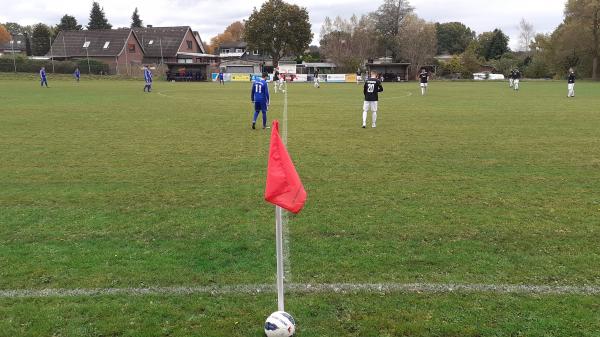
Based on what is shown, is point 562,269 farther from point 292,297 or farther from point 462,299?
point 292,297

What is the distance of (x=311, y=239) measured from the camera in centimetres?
588

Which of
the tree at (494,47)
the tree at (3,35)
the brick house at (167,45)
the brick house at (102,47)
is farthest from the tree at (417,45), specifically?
the tree at (3,35)

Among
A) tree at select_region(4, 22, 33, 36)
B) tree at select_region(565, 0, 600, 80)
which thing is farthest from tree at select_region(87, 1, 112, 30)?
tree at select_region(565, 0, 600, 80)

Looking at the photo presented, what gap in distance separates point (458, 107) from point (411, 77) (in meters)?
52.2

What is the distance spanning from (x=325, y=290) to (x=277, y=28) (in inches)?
3104

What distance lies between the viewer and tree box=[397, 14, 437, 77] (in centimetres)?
7800

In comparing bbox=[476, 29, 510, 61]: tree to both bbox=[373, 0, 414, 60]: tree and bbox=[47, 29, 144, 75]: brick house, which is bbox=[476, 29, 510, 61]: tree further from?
bbox=[47, 29, 144, 75]: brick house

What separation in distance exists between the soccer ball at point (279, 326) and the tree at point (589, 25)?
7388 cm

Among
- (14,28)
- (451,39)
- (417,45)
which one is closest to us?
(417,45)

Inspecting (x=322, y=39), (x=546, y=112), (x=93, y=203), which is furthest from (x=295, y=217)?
(x=322, y=39)

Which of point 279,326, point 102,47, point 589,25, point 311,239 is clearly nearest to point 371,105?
point 311,239

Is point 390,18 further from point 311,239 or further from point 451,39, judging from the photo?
point 311,239

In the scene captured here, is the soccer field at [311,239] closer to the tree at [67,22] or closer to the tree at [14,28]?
the tree at [67,22]

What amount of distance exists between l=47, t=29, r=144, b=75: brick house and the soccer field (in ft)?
215
